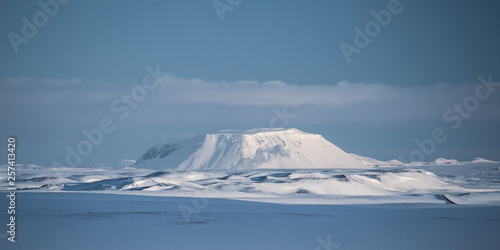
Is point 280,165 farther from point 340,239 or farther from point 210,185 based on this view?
point 340,239

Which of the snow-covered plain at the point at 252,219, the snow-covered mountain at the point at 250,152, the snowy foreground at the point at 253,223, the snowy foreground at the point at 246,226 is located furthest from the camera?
the snow-covered mountain at the point at 250,152

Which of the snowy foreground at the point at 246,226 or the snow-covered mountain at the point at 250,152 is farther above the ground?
the snow-covered mountain at the point at 250,152

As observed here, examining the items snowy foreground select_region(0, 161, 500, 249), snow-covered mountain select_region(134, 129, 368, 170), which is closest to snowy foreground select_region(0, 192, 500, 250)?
snowy foreground select_region(0, 161, 500, 249)

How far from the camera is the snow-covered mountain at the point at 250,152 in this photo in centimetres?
12762

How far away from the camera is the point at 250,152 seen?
5271 inches

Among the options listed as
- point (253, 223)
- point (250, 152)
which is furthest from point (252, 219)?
point (250, 152)

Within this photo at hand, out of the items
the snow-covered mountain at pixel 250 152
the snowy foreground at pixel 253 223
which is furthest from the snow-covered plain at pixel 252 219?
the snow-covered mountain at pixel 250 152

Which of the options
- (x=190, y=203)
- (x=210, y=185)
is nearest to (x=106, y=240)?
(x=190, y=203)

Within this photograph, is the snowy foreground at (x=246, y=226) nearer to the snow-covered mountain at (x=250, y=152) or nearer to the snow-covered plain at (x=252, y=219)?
the snow-covered plain at (x=252, y=219)

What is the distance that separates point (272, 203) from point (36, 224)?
18312 mm

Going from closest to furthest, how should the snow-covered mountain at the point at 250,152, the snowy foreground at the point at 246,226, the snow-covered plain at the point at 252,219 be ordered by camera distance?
the snowy foreground at the point at 246,226 < the snow-covered plain at the point at 252,219 < the snow-covered mountain at the point at 250,152

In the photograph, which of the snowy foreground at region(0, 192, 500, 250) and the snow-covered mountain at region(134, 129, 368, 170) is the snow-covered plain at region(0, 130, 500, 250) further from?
the snow-covered mountain at region(134, 129, 368, 170)

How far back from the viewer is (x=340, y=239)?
70.9 ft

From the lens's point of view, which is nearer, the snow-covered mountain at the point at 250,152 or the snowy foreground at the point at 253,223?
the snowy foreground at the point at 253,223
